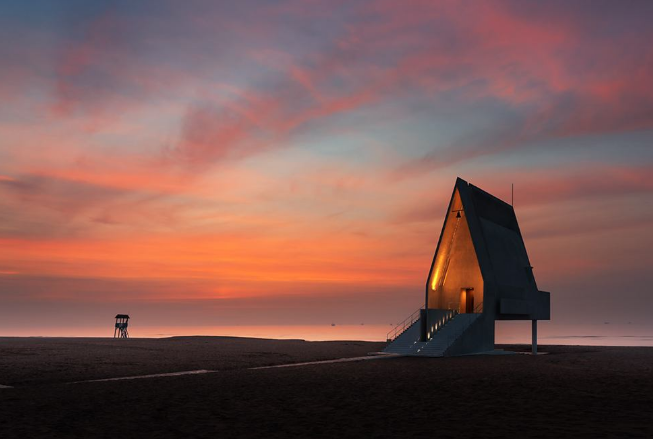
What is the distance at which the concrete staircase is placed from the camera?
35.1 meters

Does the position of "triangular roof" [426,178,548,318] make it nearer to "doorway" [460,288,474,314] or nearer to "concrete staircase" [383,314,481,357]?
"doorway" [460,288,474,314]

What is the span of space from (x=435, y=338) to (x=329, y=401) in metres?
20.5

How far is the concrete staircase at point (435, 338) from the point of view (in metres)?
35.1

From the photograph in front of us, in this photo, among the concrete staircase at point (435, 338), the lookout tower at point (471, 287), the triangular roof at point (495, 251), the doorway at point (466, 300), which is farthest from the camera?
the doorway at point (466, 300)

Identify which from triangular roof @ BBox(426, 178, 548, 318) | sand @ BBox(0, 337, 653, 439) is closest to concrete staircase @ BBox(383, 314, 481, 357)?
triangular roof @ BBox(426, 178, 548, 318)

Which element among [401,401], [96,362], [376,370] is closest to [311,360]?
[376,370]

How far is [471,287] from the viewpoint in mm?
40219

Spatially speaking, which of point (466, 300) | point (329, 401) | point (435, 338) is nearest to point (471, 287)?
point (466, 300)

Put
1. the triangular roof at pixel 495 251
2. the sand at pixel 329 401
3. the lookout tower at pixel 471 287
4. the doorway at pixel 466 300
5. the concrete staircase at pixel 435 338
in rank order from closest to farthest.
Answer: the sand at pixel 329 401
the concrete staircase at pixel 435 338
the lookout tower at pixel 471 287
the triangular roof at pixel 495 251
the doorway at pixel 466 300

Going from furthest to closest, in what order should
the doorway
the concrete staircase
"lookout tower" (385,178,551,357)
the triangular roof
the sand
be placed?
the doorway < the triangular roof < "lookout tower" (385,178,551,357) < the concrete staircase < the sand

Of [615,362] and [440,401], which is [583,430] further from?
[615,362]

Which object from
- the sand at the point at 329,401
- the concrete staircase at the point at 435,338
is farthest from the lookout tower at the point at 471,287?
the sand at the point at 329,401

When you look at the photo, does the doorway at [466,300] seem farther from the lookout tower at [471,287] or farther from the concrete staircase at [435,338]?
the concrete staircase at [435,338]

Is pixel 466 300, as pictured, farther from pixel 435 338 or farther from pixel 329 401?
pixel 329 401
